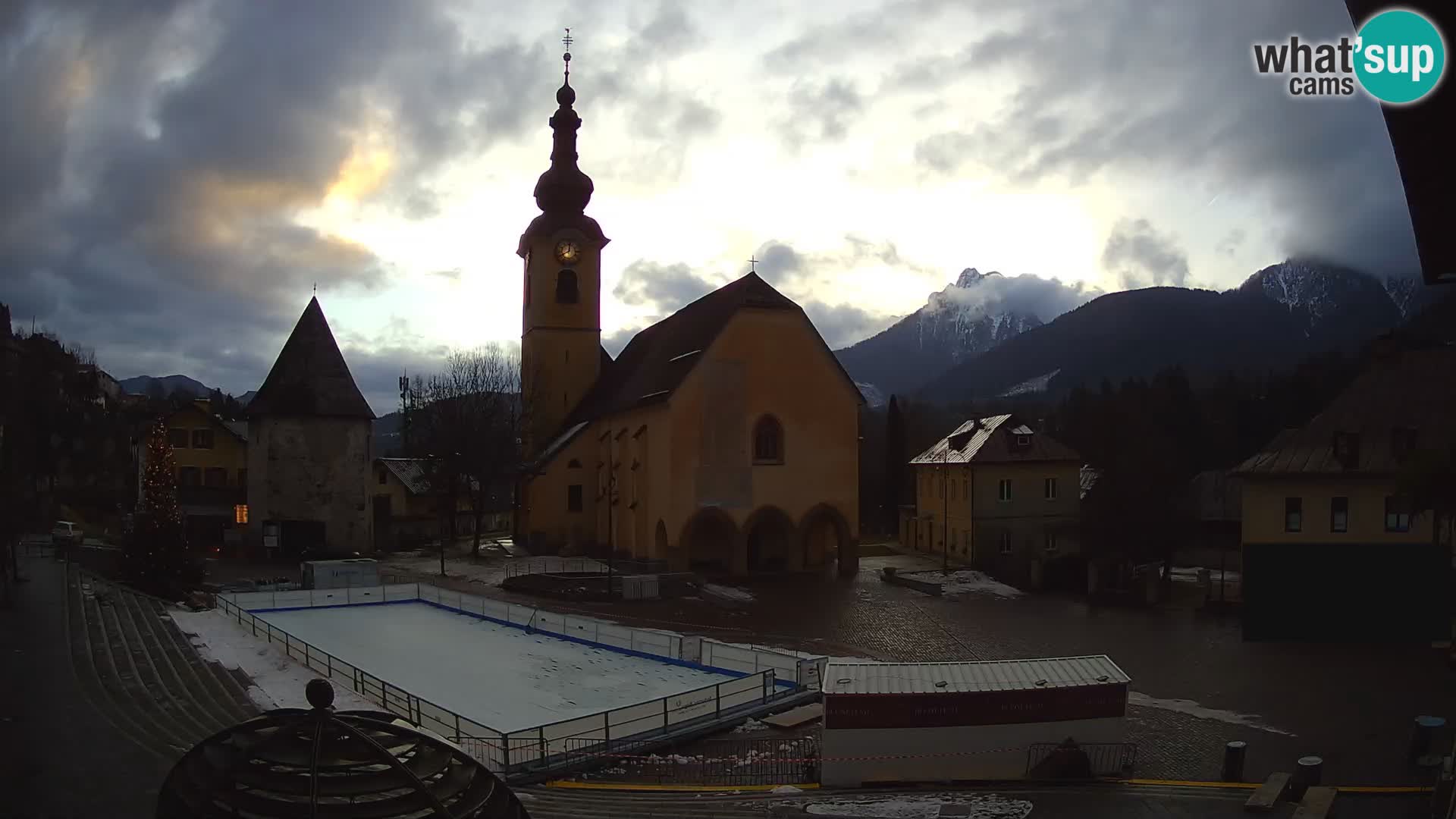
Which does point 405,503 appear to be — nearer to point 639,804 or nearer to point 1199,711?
point 1199,711

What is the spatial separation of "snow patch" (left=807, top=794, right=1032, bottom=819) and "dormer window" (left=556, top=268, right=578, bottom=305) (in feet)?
→ 142

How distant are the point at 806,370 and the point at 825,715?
2731 cm

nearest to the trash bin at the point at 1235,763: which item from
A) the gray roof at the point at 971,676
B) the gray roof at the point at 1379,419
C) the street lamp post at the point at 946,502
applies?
the gray roof at the point at 971,676

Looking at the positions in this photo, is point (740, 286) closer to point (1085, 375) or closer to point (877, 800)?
point (877, 800)

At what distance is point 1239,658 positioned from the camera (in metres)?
23.6

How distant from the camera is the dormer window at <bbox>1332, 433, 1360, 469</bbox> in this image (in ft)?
85.3

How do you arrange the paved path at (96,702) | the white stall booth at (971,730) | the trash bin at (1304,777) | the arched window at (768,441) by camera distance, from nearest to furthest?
the paved path at (96,702), the trash bin at (1304,777), the white stall booth at (971,730), the arched window at (768,441)

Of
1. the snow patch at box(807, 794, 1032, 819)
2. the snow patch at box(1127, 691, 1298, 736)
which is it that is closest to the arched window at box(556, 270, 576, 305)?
the snow patch at box(1127, 691, 1298, 736)

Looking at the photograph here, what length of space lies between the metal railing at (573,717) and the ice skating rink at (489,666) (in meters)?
Result: 0.50

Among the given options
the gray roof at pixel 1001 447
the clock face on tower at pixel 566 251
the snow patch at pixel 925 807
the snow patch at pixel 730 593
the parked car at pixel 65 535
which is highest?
the clock face on tower at pixel 566 251

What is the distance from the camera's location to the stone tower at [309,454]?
4400 cm

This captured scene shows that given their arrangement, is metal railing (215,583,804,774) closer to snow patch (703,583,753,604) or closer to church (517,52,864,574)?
snow patch (703,583,753,604)

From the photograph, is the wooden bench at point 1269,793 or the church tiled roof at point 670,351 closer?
the wooden bench at point 1269,793

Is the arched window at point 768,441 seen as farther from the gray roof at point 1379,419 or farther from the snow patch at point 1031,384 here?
the snow patch at point 1031,384
